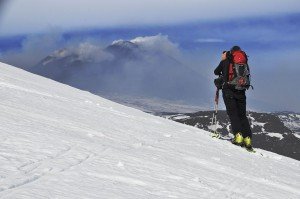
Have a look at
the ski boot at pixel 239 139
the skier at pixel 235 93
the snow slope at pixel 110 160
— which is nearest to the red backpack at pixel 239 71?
the skier at pixel 235 93

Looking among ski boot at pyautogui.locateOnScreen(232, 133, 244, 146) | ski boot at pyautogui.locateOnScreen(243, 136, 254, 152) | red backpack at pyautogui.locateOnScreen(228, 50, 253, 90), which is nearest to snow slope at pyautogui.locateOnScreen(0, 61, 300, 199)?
ski boot at pyautogui.locateOnScreen(243, 136, 254, 152)

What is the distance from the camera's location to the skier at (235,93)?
483 inches

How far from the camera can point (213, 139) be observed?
1257 centimetres

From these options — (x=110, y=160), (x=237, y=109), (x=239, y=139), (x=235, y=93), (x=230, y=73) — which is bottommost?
(x=110, y=160)

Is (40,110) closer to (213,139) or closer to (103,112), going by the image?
(103,112)

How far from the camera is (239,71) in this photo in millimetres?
12125

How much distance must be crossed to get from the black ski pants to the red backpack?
0.32 m

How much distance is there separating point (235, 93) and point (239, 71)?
2.37 feet

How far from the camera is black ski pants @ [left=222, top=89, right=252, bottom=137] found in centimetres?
1254

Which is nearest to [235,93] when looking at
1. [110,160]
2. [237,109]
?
[237,109]

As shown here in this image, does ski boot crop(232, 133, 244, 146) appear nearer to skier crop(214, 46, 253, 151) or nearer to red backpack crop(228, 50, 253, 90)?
skier crop(214, 46, 253, 151)

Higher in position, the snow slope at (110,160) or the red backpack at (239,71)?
the red backpack at (239,71)

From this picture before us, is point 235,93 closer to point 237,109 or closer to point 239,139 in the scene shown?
point 237,109

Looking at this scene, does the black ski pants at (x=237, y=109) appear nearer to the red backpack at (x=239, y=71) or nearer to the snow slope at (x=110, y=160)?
the red backpack at (x=239, y=71)
